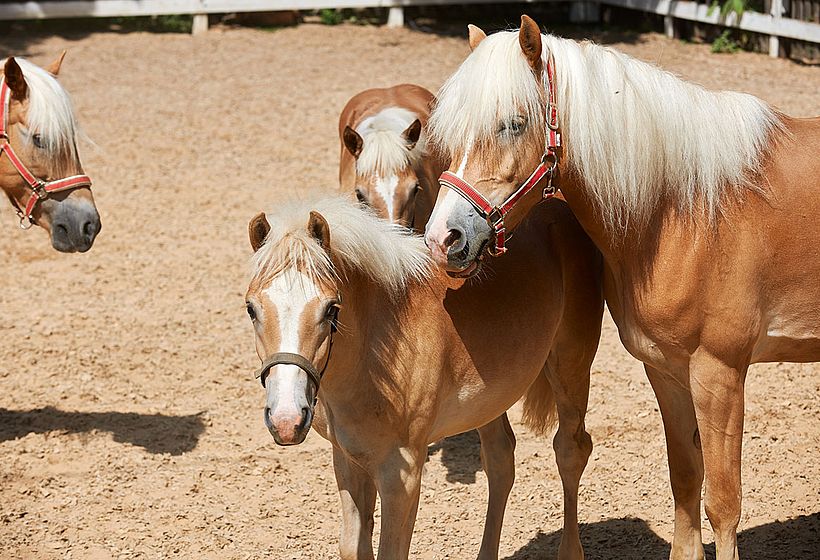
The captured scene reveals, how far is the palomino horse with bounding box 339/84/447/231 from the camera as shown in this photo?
16.5 feet

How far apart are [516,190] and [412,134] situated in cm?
214

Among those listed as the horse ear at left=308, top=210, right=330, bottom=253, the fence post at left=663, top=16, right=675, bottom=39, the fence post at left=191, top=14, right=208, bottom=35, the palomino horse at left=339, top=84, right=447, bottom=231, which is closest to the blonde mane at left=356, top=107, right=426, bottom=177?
the palomino horse at left=339, top=84, right=447, bottom=231

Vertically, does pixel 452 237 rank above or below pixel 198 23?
above

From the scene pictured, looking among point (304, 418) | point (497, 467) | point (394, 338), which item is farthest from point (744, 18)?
point (304, 418)

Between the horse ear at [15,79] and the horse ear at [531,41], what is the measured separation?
2830mm

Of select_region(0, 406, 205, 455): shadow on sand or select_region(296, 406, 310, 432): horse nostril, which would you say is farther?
select_region(0, 406, 205, 455): shadow on sand

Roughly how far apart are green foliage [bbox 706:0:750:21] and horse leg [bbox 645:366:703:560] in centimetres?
932

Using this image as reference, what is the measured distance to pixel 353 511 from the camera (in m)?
3.53

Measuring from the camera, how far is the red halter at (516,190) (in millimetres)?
3152

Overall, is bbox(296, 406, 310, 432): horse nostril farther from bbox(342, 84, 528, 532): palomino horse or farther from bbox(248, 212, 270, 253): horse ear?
bbox(342, 84, 528, 532): palomino horse

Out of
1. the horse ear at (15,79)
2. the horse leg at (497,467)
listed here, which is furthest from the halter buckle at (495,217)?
the horse ear at (15,79)

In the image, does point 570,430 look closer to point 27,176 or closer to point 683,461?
point 683,461

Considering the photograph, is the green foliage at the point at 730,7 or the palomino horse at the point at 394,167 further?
the green foliage at the point at 730,7

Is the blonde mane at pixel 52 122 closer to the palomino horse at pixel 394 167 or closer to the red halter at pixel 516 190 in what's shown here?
the palomino horse at pixel 394 167
